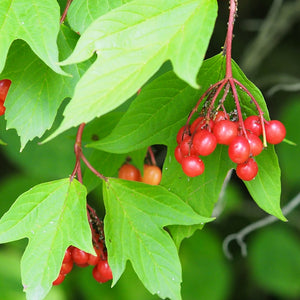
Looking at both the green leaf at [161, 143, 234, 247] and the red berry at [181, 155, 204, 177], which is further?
the green leaf at [161, 143, 234, 247]

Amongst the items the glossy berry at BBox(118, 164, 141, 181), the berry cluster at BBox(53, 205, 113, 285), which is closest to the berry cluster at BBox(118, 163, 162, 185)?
the glossy berry at BBox(118, 164, 141, 181)

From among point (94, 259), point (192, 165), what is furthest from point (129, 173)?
point (192, 165)

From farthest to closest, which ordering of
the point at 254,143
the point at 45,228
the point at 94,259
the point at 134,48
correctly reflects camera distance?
the point at 94,259 < the point at 45,228 < the point at 254,143 < the point at 134,48

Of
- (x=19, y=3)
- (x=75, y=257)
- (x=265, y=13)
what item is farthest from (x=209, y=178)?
(x=265, y=13)

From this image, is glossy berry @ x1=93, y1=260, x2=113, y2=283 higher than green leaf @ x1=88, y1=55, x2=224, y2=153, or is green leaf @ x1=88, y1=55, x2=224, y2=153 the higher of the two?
green leaf @ x1=88, y1=55, x2=224, y2=153

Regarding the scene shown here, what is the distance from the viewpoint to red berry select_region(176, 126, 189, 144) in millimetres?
1033

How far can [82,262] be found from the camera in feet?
3.80

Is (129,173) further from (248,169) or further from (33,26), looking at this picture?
(33,26)

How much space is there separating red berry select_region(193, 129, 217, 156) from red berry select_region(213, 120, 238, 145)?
0.03 ft

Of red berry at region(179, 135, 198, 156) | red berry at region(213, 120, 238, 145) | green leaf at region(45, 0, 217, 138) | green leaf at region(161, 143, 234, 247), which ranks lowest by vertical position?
green leaf at region(161, 143, 234, 247)

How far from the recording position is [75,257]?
3.77ft

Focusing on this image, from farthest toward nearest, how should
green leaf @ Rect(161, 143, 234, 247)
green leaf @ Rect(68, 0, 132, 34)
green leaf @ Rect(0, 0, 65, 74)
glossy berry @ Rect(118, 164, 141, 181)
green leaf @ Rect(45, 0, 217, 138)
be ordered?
glossy berry @ Rect(118, 164, 141, 181)
green leaf @ Rect(161, 143, 234, 247)
green leaf @ Rect(68, 0, 132, 34)
green leaf @ Rect(0, 0, 65, 74)
green leaf @ Rect(45, 0, 217, 138)

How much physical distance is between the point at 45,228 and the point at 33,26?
39 cm

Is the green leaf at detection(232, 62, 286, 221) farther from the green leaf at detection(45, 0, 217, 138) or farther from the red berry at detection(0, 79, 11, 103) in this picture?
the red berry at detection(0, 79, 11, 103)
